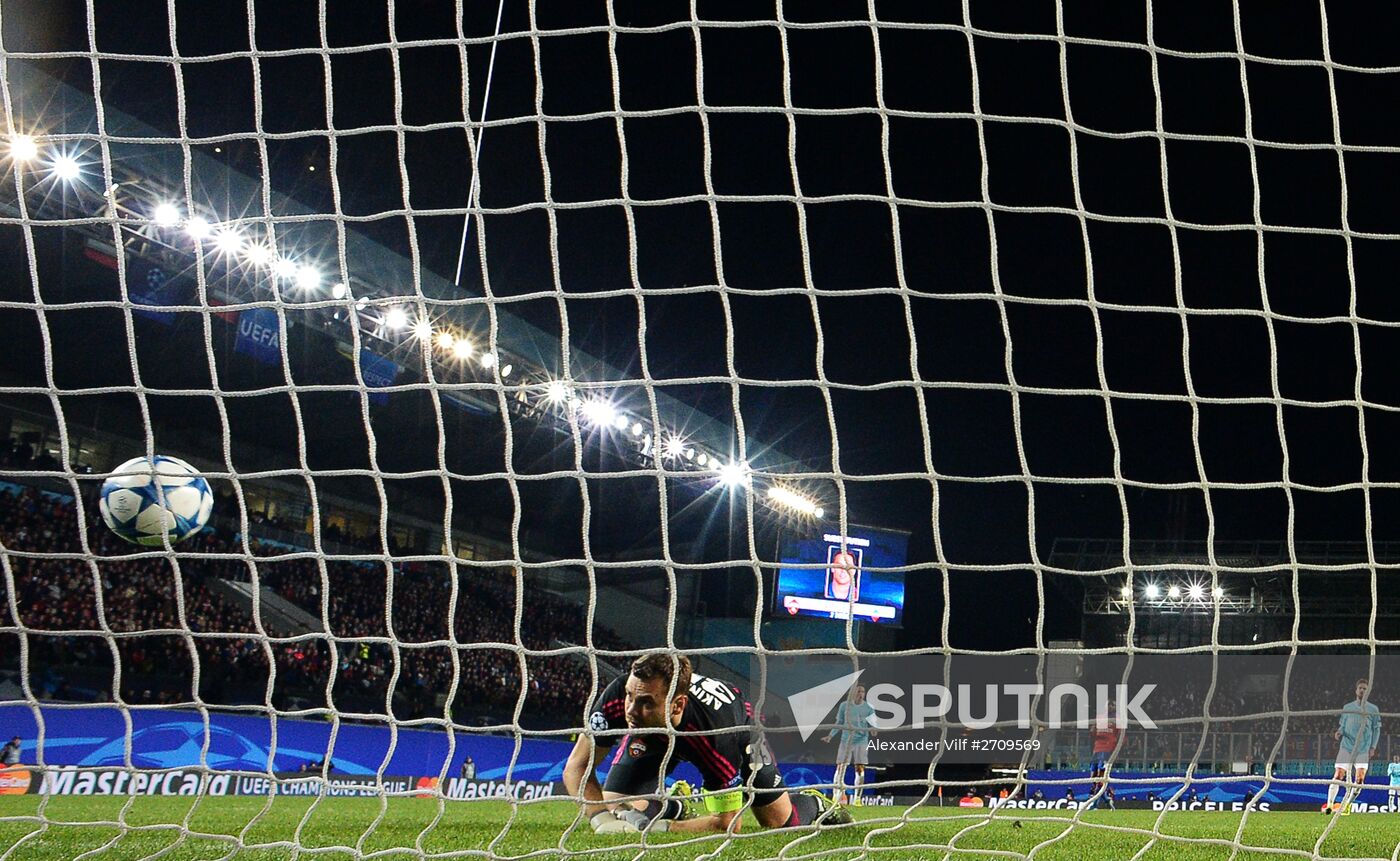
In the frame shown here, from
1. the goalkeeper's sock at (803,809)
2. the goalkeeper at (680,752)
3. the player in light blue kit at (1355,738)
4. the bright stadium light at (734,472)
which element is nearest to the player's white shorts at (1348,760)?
the player in light blue kit at (1355,738)

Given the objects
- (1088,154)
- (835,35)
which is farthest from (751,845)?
(1088,154)

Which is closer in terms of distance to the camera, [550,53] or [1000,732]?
[550,53]

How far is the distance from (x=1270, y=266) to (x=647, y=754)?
11293mm

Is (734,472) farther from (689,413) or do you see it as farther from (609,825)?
(689,413)

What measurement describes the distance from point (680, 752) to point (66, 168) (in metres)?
11.6

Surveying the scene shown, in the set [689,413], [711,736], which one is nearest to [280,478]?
[711,736]

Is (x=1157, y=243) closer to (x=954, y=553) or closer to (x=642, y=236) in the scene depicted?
(x=642, y=236)

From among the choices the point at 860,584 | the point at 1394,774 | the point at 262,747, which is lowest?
the point at 1394,774

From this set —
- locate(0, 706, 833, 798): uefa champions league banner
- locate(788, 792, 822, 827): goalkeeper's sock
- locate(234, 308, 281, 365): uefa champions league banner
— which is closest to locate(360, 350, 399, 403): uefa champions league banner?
locate(234, 308, 281, 365): uefa champions league banner

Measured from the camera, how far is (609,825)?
3959 mm

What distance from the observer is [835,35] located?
8.60 metres

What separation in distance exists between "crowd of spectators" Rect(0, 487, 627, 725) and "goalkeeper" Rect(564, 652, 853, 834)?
3.51 m

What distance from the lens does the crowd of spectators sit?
10719 millimetres

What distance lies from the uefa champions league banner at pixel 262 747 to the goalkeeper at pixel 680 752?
3.17m
